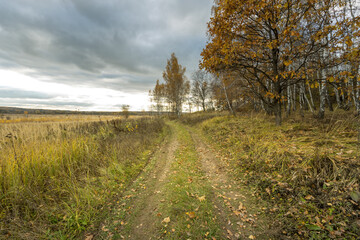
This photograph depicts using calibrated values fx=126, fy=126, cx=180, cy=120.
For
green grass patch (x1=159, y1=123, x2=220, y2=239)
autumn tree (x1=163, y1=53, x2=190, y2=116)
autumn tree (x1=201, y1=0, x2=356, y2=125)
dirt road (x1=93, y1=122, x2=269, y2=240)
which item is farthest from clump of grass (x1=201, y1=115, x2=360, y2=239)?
autumn tree (x1=163, y1=53, x2=190, y2=116)

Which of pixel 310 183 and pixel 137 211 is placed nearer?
pixel 310 183

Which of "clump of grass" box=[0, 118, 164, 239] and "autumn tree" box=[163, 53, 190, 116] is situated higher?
"autumn tree" box=[163, 53, 190, 116]

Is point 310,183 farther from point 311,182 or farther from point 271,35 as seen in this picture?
point 271,35

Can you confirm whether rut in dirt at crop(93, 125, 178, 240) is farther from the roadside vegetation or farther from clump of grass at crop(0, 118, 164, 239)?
the roadside vegetation

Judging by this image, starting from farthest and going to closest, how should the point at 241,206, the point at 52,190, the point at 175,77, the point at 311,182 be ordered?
the point at 175,77, the point at 52,190, the point at 241,206, the point at 311,182

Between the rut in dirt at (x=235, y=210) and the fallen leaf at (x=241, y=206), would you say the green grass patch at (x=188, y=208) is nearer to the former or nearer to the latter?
the rut in dirt at (x=235, y=210)

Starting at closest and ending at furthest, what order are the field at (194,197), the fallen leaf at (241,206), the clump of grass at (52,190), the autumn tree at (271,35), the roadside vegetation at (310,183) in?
the roadside vegetation at (310,183), the field at (194,197), the clump of grass at (52,190), the fallen leaf at (241,206), the autumn tree at (271,35)

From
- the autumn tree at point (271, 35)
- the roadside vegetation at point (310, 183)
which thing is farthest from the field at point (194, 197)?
the autumn tree at point (271, 35)

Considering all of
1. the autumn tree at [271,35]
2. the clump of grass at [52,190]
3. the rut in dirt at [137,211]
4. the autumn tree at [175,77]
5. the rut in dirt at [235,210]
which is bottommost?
the rut in dirt at [137,211]

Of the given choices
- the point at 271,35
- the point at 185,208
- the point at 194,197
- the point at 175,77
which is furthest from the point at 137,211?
the point at 175,77

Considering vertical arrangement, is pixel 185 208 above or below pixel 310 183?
below

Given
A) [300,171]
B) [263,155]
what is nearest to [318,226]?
[300,171]

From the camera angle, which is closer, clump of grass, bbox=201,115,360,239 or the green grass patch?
clump of grass, bbox=201,115,360,239

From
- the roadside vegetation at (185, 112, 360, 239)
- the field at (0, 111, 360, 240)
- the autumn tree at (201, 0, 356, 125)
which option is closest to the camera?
the roadside vegetation at (185, 112, 360, 239)
